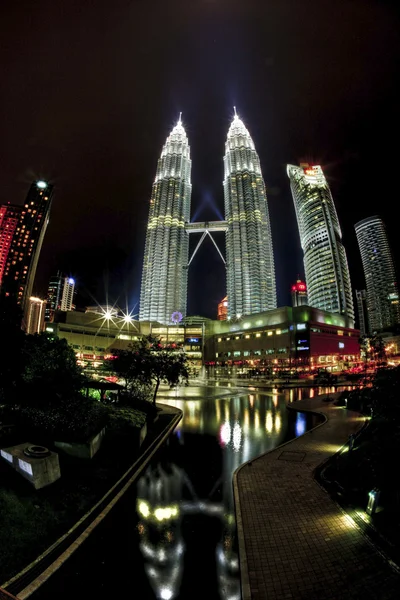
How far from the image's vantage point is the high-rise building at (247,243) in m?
156

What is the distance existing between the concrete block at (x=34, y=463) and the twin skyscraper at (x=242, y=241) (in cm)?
14375

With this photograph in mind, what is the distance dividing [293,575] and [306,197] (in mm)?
212065

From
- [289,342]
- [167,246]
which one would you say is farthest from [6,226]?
[289,342]

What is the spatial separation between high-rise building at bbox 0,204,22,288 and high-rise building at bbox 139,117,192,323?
2702 inches

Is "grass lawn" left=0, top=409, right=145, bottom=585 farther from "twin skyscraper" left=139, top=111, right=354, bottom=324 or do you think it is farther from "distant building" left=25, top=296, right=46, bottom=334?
"distant building" left=25, top=296, right=46, bottom=334

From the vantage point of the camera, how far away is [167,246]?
175 metres

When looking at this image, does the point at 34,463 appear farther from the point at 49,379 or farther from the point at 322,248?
the point at 322,248

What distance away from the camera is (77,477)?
32.3 feet

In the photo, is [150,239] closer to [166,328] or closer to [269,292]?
[166,328]

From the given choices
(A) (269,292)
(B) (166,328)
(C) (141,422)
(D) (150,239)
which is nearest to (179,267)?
(D) (150,239)

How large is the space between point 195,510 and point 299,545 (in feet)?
10.7

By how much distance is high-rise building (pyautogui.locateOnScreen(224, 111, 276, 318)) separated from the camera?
512 ft

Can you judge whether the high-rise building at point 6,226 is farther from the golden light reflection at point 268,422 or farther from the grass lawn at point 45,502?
the grass lawn at point 45,502

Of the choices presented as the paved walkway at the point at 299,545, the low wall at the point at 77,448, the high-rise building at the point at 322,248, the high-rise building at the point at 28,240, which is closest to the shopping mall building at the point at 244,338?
the high-rise building at the point at 28,240
